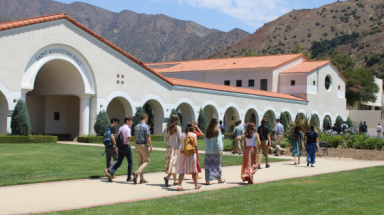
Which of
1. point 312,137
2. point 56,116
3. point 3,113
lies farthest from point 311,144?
point 56,116

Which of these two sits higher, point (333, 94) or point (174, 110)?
point (333, 94)

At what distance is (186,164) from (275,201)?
2.60 metres

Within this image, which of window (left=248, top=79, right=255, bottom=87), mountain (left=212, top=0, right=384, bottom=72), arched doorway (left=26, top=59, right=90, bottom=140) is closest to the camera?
arched doorway (left=26, top=59, right=90, bottom=140)

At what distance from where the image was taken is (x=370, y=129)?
54469 mm

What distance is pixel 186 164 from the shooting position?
10.3 metres

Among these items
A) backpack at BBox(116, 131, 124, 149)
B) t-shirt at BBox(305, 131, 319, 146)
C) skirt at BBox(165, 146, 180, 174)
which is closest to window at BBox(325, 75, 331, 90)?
t-shirt at BBox(305, 131, 319, 146)

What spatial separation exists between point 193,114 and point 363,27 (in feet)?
360

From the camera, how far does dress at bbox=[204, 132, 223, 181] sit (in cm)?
1087

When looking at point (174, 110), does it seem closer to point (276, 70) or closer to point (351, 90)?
point (276, 70)

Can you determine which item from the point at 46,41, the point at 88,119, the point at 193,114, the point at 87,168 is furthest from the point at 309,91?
the point at 87,168

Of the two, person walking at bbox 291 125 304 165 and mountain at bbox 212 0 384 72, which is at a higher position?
mountain at bbox 212 0 384 72

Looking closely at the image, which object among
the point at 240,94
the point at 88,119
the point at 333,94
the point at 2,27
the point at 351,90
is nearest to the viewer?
the point at 2,27

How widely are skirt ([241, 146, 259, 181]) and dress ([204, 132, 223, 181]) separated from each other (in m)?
0.77

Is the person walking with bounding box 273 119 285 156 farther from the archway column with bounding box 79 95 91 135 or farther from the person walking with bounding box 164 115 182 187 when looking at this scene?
the archway column with bounding box 79 95 91 135
